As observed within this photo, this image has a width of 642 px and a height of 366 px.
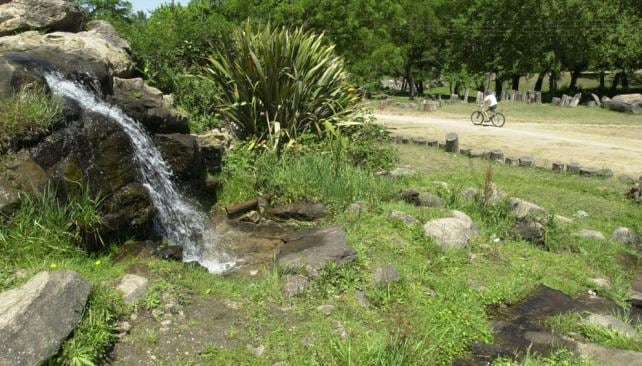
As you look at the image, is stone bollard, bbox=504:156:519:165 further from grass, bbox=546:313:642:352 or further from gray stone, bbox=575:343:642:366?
gray stone, bbox=575:343:642:366

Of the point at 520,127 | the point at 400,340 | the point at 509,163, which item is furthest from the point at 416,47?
the point at 400,340

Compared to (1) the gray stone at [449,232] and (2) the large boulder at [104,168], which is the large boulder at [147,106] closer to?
(2) the large boulder at [104,168]

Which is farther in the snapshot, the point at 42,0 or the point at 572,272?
the point at 42,0

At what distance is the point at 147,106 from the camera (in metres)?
8.15

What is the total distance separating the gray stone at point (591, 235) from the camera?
7.87 metres

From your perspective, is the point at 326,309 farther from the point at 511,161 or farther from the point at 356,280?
the point at 511,161

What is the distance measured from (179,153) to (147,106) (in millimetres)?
863

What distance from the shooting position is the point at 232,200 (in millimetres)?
8617

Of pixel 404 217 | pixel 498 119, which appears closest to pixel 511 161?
pixel 404 217

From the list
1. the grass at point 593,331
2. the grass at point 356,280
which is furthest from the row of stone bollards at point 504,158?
the grass at point 593,331

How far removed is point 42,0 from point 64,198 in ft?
15.9

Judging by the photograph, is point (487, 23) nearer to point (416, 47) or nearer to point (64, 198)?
point (416, 47)

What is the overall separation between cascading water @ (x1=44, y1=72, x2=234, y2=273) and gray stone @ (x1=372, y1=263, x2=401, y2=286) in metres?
1.74

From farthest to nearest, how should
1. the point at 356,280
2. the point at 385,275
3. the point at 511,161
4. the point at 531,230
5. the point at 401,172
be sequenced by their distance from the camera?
1. the point at 511,161
2. the point at 401,172
3. the point at 531,230
4. the point at 385,275
5. the point at 356,280
